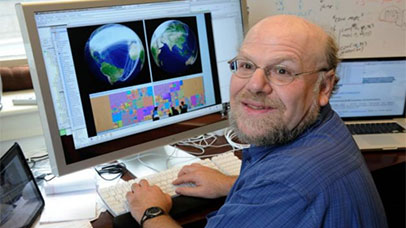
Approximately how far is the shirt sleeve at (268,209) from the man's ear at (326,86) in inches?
11.6

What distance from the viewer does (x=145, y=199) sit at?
93 centimetres

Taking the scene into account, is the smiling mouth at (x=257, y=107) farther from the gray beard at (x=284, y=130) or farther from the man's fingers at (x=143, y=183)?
the man's fingers at (x=143, y=183)

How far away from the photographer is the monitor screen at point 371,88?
59.5 inches

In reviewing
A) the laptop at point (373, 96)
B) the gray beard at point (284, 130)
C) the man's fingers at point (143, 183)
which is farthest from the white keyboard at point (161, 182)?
the laptop at point (373, 96)

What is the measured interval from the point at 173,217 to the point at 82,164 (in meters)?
0.30

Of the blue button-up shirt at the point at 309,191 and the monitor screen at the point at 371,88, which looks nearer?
the blue button-up shirt at the point at 309,191

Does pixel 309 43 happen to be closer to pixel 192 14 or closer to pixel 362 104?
pixel 192 14

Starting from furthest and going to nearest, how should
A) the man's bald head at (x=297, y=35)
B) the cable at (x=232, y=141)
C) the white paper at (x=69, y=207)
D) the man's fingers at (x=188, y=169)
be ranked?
1. the cable at (x=232, y=141)
2. the man's fingers at (x=188, y=169)
3. the white paper at (x=69, y=207)
4. the man's bald head at (x=297, y=35)

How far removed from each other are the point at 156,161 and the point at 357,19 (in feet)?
3.82

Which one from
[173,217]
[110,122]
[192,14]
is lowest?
[173,217]

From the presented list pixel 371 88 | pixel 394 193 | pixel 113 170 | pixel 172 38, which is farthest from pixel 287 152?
pixel 394 193

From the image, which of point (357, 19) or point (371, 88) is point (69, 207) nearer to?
Result: point (371, 88)

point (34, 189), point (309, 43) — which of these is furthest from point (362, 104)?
point (34, 189)

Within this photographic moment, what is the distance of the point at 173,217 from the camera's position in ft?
3.01
